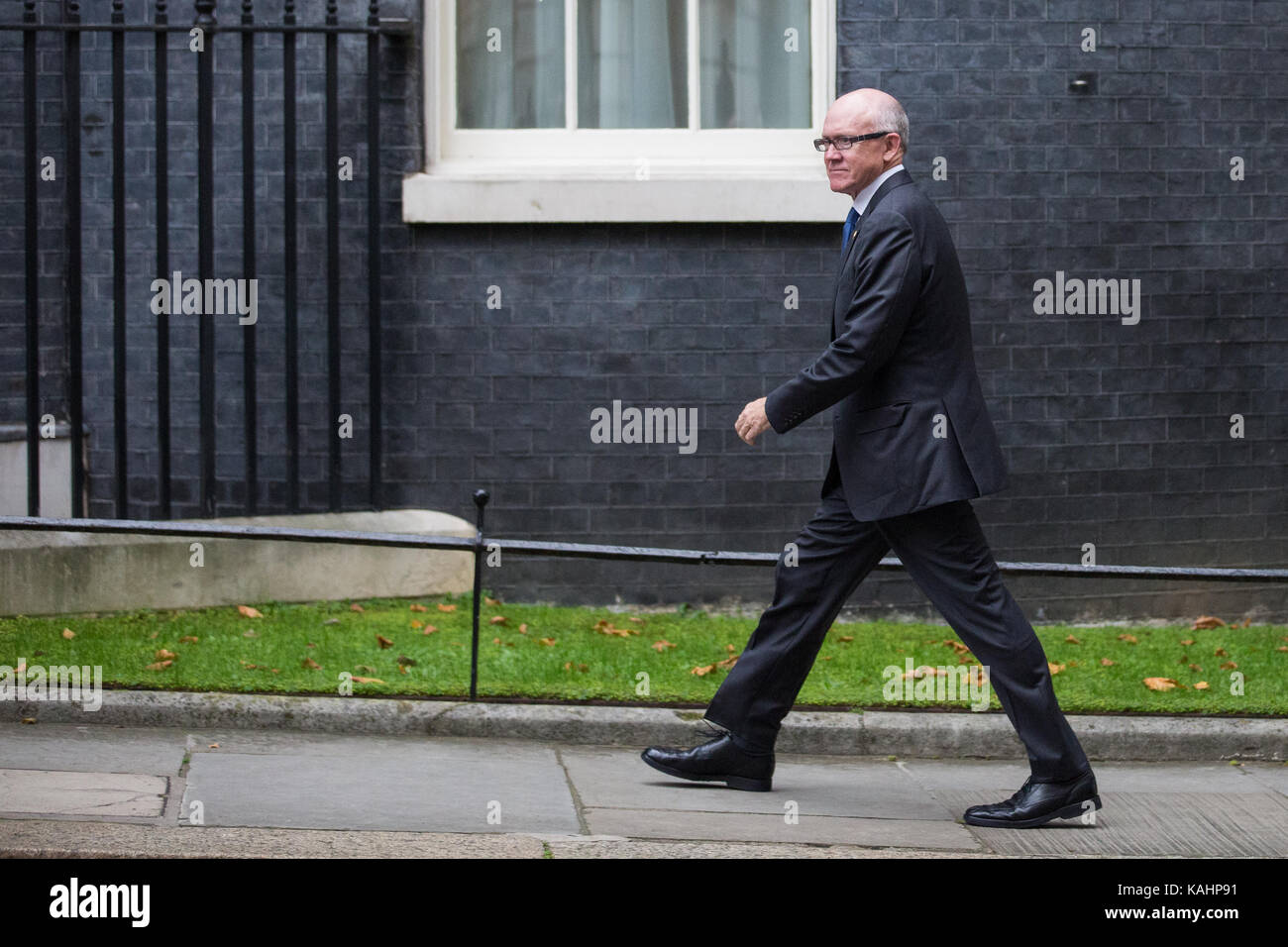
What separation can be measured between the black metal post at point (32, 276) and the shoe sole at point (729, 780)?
12.7 ft

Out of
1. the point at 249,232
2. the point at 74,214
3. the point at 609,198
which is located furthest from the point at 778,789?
the point at 74,214

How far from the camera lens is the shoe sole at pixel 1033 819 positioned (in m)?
5.10

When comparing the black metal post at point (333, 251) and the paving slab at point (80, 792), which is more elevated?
the black metal post at point (333, 251)

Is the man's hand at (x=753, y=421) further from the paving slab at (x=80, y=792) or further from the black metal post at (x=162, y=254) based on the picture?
the black metal post at (x=162, y=254)

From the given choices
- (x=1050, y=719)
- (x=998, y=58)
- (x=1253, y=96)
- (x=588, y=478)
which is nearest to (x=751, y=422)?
(x=1050, y=719)

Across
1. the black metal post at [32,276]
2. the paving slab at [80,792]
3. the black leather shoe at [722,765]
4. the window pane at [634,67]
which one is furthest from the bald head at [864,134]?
the black metal post at [32,276]

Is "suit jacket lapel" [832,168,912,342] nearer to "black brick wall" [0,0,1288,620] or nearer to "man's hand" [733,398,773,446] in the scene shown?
"man's hand" [733,398,773,446]

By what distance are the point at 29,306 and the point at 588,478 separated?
2900 mm

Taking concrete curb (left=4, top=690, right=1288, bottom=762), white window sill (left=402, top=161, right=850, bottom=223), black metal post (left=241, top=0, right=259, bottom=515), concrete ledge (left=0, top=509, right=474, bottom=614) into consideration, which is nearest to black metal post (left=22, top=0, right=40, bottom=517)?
concrete ledge (left=0, top=509, right=474, bottom=614)

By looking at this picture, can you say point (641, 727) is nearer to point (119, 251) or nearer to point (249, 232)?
point (249, 232)

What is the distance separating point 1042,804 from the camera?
16.7 feet

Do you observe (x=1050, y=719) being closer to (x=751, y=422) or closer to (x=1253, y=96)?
(x=751, y=422)

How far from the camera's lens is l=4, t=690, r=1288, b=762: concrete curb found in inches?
246

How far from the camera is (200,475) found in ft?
27.9
